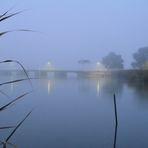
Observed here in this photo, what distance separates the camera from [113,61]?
1353 inches

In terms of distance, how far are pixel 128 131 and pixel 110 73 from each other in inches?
905

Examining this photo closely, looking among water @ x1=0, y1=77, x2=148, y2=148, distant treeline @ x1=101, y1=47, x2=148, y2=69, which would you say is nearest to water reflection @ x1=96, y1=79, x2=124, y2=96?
water @ x1=0, y1=77, x2=148, y2=148

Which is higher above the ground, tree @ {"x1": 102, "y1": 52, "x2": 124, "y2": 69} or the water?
tree @ {"x1": 102, "y1": 52, "x2": 124, "y2": 69}

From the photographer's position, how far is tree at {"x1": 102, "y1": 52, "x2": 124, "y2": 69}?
32.6 meters

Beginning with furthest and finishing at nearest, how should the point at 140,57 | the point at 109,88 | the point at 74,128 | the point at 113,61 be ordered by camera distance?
the point at 113,61 < the point at 140,57 < the point at 109,88 < the point at 74,128

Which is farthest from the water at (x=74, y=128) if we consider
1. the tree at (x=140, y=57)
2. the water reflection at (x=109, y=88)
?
the tree at (x=140, y=57)

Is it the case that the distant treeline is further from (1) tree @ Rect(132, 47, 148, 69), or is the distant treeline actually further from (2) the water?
(2) the water

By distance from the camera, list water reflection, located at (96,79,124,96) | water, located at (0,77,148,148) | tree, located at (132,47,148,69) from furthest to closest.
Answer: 1. tree, located at (132,47,148,69)
2. water reflection, located at (96,79,124,96)
3. water, located at (0,77,148,148)

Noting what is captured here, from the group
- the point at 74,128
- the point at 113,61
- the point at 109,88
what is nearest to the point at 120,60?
the point at 113,61

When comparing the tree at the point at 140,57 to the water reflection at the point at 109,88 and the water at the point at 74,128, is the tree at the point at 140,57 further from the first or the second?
the water at the point at 74,128

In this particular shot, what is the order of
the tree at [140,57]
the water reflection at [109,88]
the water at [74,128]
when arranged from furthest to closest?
1. the tree at [140,57]
2. the water reflection at [109,88]
3. the water at [74,128]

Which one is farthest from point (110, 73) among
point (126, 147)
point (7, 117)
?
point (126, 147)

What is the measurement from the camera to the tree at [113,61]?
→ 3260 cm

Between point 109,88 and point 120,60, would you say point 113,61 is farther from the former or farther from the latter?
point 109,88
